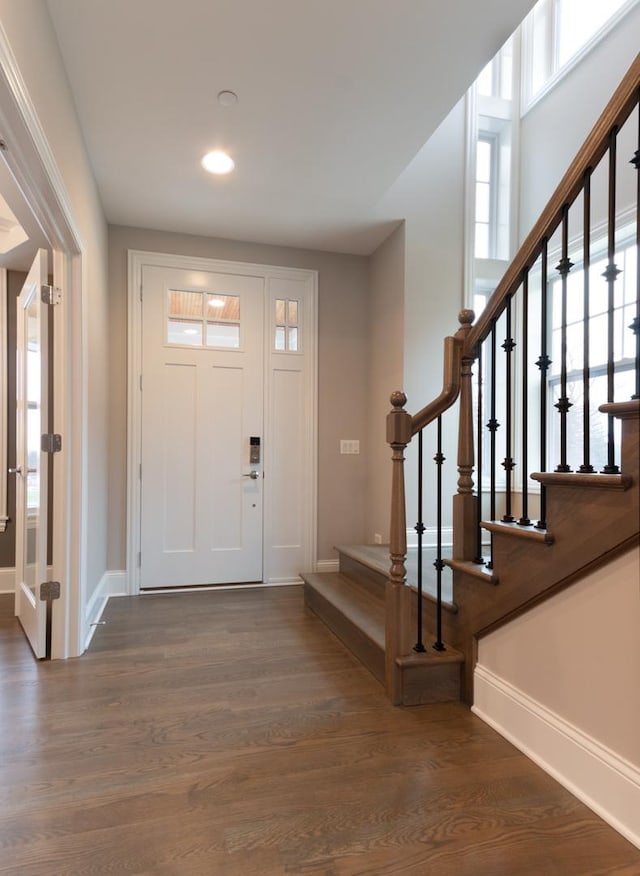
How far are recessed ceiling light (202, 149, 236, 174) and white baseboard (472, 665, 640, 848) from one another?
2937 millimetres

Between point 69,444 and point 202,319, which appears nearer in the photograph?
point 69,444

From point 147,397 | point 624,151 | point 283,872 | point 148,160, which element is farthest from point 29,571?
point 624,151

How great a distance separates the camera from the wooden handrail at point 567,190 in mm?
1418

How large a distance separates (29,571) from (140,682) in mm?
1032

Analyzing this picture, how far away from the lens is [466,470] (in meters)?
2.15

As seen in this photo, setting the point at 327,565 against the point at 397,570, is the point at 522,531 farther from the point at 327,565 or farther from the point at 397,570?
the point at 327,565

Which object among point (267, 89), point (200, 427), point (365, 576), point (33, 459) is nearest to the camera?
point (267, 89)

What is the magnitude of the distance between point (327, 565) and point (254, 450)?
44.6 inches

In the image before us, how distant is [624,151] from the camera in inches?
115

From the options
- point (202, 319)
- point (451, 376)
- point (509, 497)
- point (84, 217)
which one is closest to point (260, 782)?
point (509, 497)

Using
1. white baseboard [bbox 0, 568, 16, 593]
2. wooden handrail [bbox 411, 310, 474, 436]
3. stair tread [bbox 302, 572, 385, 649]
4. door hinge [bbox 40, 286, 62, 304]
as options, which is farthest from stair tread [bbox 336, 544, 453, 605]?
white baseboard [bbox 0, 568, 16, 593]

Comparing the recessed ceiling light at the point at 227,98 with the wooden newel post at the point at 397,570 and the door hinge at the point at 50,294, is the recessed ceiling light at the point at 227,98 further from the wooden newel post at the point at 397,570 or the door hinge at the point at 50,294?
the wooden newel post at the point at 397,570

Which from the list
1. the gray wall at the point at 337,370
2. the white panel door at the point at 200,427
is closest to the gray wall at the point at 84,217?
the white panel door at the point at 200,427

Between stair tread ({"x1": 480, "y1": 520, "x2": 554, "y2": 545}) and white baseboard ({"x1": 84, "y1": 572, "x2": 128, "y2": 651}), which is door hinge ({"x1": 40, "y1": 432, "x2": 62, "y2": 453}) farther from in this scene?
stair tread ({"x1": 480, "y1": 520, "x2": 554, "y2": 545})
